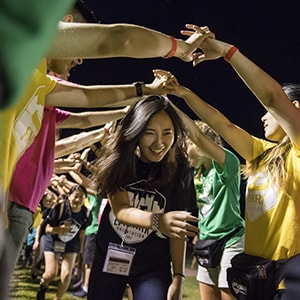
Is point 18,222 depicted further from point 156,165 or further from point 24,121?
point 156,165

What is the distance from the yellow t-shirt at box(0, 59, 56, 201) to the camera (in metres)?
1.02

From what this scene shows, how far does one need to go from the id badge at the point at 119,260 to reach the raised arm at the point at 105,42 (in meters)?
0.91

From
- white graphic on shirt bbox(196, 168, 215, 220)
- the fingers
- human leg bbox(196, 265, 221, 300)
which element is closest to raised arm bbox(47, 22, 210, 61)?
the fingers

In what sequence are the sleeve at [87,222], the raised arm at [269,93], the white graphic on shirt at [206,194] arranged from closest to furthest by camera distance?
the raised arm at [269,93], the white graphic on shirt at [206,194], the sleeve at [87,222]

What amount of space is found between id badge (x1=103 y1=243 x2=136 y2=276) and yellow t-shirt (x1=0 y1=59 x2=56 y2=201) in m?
0.85

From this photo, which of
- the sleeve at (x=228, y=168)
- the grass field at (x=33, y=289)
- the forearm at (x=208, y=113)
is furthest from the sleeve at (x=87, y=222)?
the forearm at (x=208, y=113)

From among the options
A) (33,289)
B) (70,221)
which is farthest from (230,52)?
(33,289)

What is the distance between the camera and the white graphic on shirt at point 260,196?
6.53 feet

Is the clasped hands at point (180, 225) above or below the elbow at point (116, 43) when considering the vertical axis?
below

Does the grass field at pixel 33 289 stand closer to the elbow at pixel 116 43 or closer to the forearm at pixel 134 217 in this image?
the forearm at pixel 134 217

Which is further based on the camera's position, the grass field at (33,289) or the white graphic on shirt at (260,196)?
the grass field at (33,289)

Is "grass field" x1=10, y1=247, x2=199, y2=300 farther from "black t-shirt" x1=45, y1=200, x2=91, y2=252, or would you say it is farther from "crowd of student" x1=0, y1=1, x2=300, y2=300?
"crowd of student" x1=0, y1=1, x2=300, y2=300

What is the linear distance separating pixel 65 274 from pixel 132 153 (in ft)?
8.47

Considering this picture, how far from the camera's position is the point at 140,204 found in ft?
7.43
